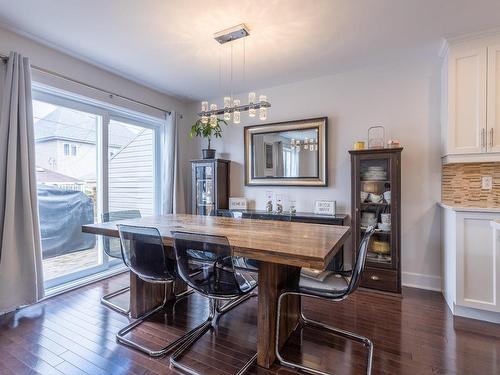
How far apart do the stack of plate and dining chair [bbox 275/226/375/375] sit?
1326 mm

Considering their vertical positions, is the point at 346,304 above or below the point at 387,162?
below

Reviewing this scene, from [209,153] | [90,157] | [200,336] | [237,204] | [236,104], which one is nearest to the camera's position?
[200,336]

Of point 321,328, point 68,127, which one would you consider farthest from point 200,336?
point 68,127

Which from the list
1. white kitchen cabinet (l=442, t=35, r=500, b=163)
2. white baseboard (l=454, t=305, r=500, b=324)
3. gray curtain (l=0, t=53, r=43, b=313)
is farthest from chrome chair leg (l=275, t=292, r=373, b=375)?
gray curtain (l=0, t=53, r=43, b=313)

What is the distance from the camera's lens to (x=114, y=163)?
3.62 m

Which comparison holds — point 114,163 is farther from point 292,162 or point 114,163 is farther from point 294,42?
point 294,42

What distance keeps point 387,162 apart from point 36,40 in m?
3.71

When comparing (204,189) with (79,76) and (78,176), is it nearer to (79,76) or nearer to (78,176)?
(78,176)

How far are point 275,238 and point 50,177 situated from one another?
262cm

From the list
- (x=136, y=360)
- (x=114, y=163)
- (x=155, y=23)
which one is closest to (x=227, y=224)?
(x=136, y=360)

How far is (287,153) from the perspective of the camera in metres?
3.71

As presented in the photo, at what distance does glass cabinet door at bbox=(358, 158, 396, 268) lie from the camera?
9.55ft

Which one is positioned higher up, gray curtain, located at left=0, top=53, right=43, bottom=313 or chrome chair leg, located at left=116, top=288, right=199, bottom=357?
gray curtain, located at left=0, top=53, right=43, bottom=313

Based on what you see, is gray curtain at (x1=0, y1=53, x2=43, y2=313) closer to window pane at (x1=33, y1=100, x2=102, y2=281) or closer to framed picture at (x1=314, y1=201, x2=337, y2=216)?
window pane at (x1=33, y1=100, x2=102, y2=281)
